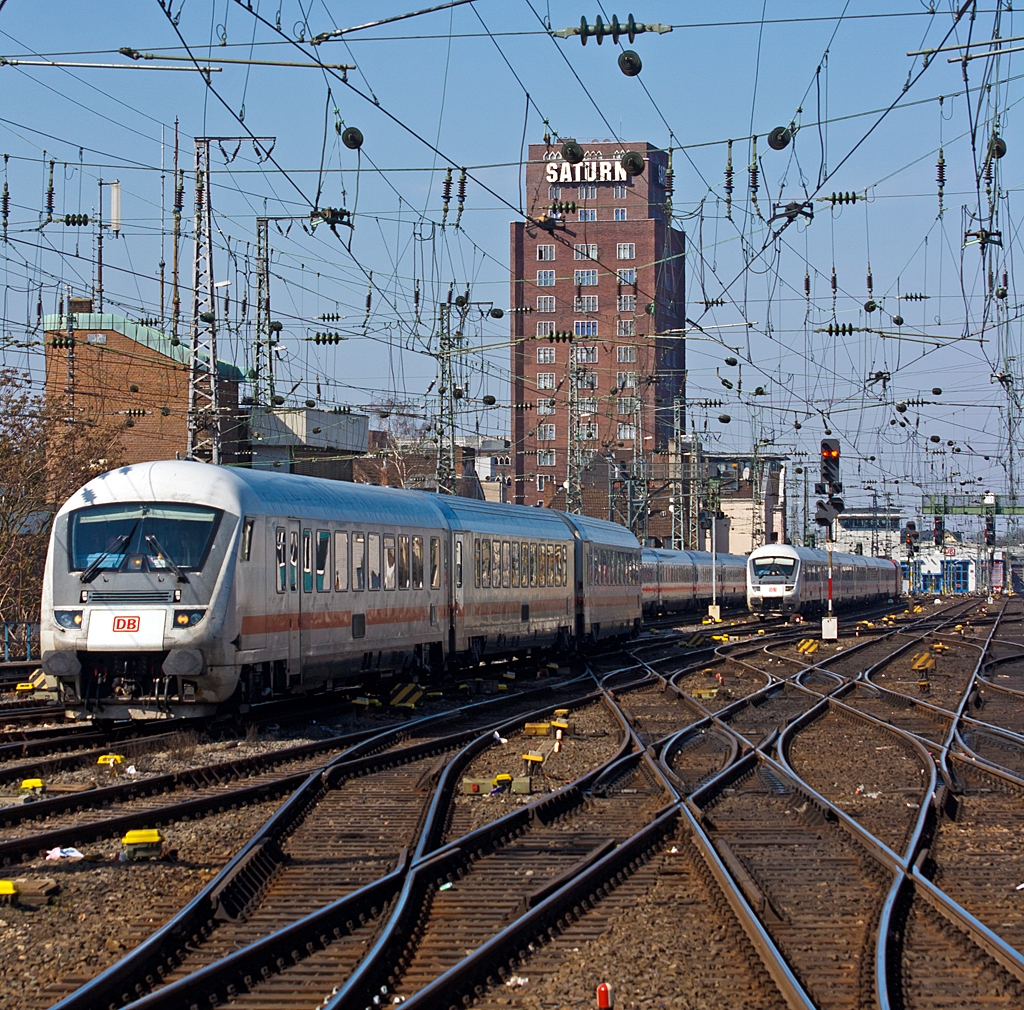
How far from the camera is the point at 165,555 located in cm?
1503

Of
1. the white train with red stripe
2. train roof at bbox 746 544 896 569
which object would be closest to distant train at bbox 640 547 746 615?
train roof at bbox 746 544 896 569

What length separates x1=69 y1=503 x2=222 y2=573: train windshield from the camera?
15.1m

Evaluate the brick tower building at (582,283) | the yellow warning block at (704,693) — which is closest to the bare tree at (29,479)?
the yellow warning block at (704,693)

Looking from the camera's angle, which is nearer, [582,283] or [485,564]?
[485,564]

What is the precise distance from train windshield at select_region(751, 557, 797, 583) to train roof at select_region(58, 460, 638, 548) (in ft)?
98.6

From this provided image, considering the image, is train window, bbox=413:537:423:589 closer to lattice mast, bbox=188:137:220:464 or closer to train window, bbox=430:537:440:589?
train window, bbox=430:537:440:589

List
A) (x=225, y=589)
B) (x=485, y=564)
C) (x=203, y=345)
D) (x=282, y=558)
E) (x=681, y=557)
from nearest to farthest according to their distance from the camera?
1. (x=225, y=589)
2. (x=282, y=558)
3. (x=485, y=564)
4. (x=203, y=345)
5. (x=681, y=557)

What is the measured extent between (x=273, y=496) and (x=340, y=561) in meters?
2.10

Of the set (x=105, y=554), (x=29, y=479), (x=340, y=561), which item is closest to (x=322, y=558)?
(x=340, y=561)

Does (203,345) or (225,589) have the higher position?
(203,345)

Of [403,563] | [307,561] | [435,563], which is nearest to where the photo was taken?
[307,561]

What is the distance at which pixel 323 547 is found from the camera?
1780cm

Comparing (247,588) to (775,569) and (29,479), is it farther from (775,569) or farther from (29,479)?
(775,569)

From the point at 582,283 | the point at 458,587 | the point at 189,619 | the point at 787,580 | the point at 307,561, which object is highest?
the point at 582,283
